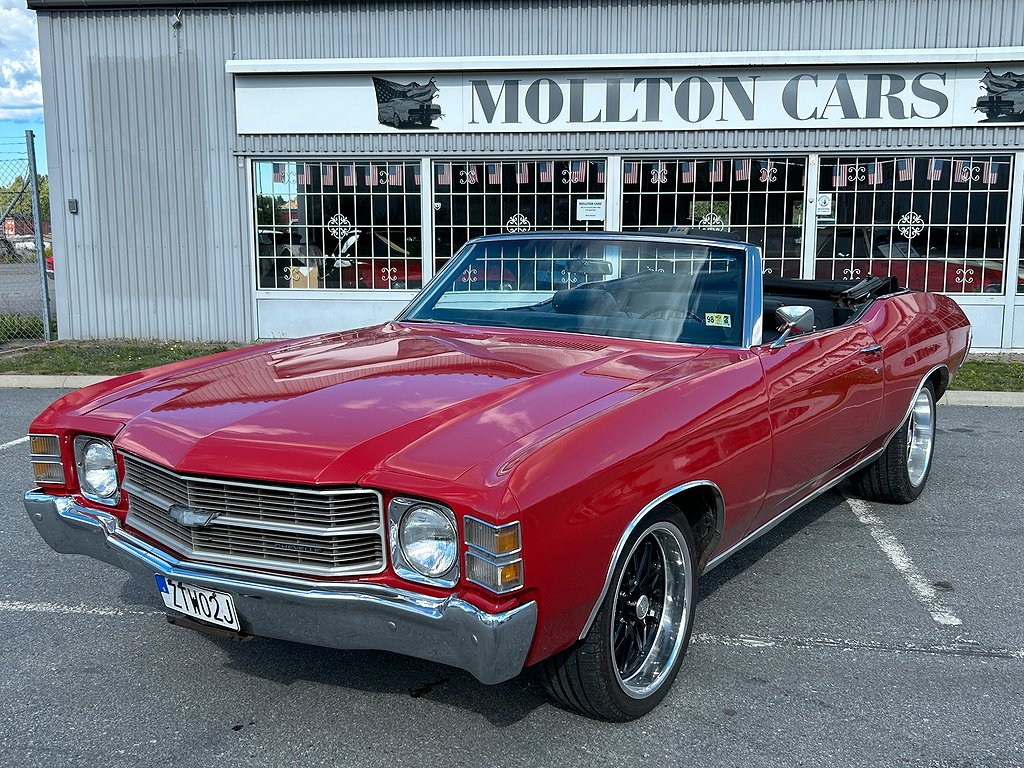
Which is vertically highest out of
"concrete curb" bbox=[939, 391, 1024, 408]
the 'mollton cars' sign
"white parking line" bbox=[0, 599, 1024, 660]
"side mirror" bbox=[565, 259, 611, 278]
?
the 'mollton cars' sign

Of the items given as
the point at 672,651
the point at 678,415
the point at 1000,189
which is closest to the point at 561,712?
the point at 672,651

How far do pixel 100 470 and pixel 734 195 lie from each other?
9682mm

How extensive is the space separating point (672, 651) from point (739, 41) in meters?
9.75

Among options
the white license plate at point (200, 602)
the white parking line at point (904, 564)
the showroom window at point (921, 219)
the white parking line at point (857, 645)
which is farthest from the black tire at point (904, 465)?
the showroom window at point (921, 219)

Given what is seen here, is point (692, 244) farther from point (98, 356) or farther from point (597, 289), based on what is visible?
point (98, 356)

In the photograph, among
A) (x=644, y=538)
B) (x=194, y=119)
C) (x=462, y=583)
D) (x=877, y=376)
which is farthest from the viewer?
(x=194, y=119)

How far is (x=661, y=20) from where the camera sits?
38.0 feet

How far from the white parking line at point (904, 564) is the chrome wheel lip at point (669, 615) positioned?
4.33ft

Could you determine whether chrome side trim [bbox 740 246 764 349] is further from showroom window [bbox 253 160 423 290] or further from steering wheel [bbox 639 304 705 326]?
showroom window [bbox 253 160 423 290]

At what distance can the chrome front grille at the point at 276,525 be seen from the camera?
273 cm

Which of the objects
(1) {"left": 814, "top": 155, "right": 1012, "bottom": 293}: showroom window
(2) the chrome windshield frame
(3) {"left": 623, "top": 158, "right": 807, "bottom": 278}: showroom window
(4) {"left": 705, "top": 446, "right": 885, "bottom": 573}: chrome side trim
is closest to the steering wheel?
(2) the chrome windshield frame

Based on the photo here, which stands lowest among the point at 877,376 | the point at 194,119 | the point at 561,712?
the point at 561,712

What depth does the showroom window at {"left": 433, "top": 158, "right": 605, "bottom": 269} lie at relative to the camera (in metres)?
12.0

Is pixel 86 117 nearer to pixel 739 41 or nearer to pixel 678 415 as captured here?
pixel 739 41
